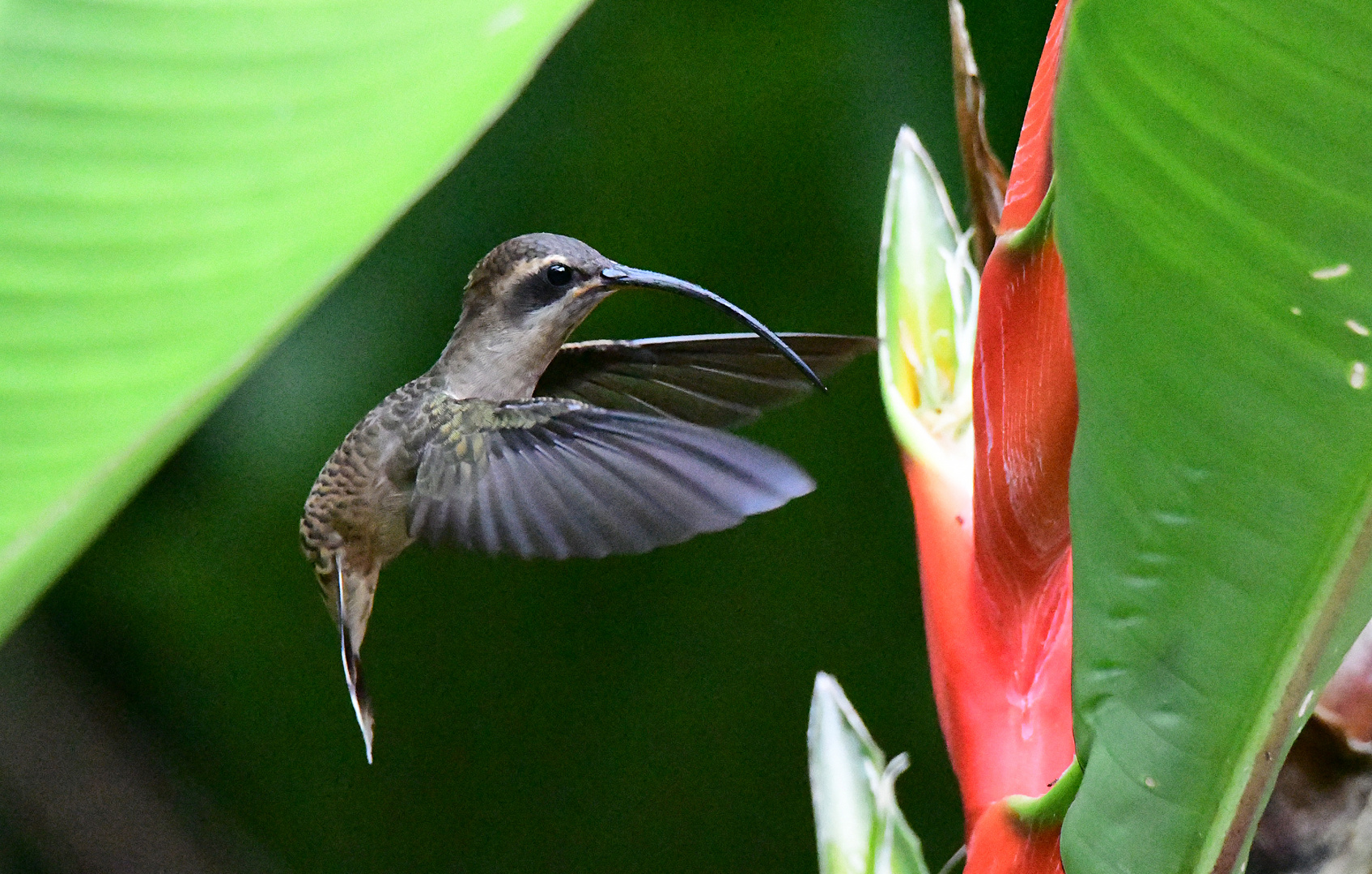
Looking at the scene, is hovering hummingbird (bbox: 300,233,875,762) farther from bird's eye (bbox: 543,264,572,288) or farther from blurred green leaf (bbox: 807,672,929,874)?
blurred green leaf (bbox: 807,672,929,874)

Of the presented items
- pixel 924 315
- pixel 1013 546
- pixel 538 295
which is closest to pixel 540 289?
pixel 538 295

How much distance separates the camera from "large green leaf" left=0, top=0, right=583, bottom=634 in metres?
0.30

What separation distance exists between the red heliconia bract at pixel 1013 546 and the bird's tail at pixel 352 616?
16.0 inches

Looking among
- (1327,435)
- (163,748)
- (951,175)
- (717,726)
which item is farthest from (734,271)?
(1327,435)

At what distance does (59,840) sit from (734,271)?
939 mm

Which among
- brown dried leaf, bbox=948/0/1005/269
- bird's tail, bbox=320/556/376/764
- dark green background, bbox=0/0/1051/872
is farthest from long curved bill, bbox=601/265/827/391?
dark green background, bbox=0/0/1051/872

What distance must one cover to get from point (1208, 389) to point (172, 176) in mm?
280

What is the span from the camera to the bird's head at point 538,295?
67 centimetres

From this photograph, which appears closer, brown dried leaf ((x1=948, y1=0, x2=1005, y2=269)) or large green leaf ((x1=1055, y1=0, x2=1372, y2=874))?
large green leaf ((x1=1055, y1=0, x2=1372, y2=874))

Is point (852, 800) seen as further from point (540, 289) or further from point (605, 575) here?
point (605, 575)

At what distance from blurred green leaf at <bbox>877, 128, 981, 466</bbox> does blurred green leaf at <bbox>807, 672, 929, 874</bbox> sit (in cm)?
14

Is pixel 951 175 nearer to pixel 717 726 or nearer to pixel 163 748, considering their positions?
pixel 717 726

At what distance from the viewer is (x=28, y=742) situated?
1.24 meters

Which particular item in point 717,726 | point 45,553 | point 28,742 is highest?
point 45,553
